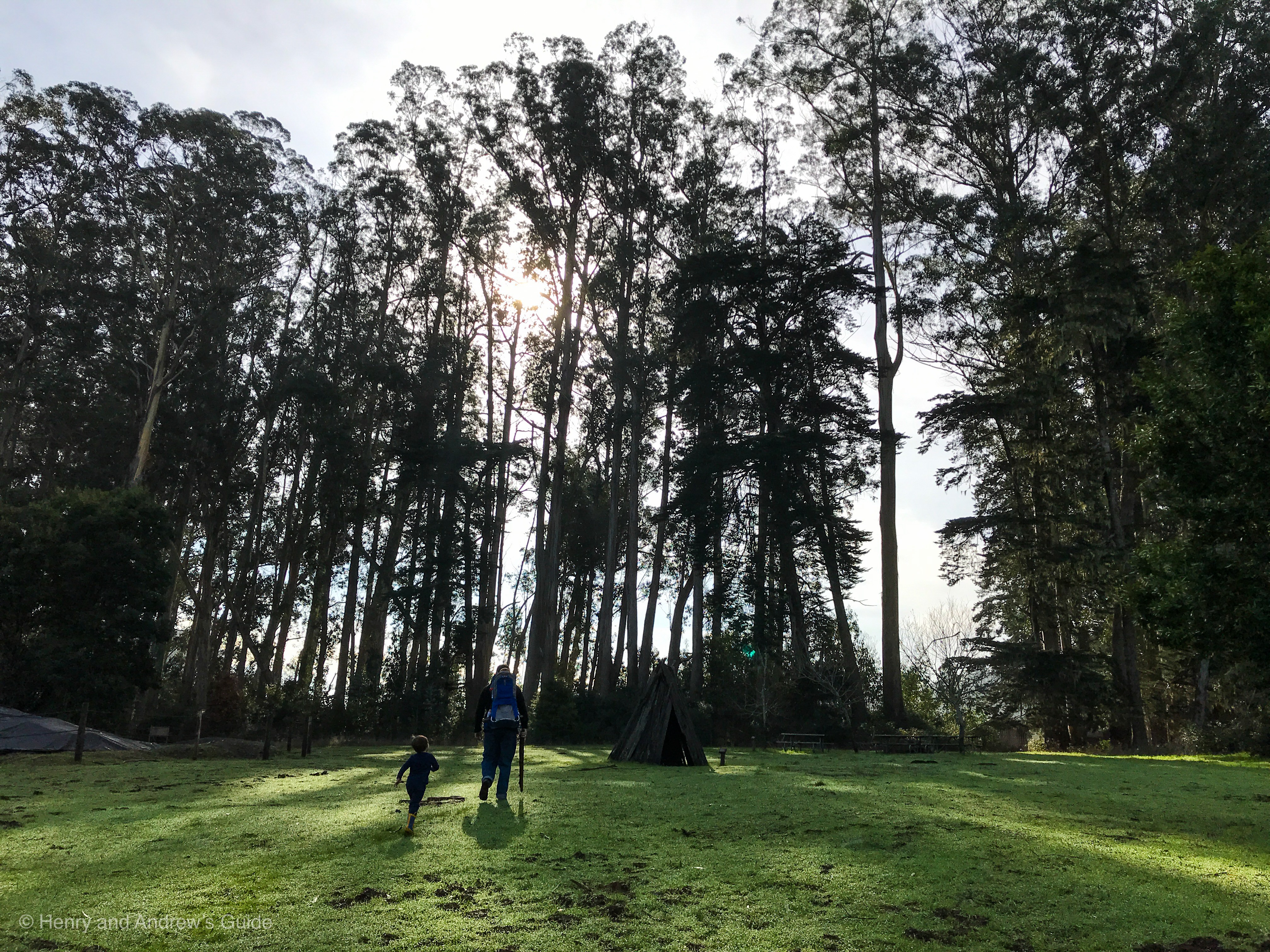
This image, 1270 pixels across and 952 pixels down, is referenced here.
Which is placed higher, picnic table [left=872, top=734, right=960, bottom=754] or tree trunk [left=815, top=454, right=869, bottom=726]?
tree trunk [left=815, top=454, right=869, bottom=726]

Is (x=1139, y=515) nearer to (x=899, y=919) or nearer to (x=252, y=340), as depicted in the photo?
(x=899, y=919)

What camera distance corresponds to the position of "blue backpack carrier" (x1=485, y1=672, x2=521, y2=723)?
29.5 feet

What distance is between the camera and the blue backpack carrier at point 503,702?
9.00 metres

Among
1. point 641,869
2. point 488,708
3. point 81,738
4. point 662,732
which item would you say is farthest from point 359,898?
point 81,738

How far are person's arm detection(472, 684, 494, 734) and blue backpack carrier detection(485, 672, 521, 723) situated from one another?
5cm

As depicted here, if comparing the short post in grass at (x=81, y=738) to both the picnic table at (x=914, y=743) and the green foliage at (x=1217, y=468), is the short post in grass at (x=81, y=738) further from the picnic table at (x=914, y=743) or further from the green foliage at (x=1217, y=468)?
the picnic table at (x=914, y=743)

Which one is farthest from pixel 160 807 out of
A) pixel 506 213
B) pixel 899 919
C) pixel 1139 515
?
pixel 506 213

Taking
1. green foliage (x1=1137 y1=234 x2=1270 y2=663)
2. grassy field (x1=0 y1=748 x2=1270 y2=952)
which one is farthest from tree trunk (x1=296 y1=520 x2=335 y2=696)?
green foliage (x1=1137 y1=234 x2=1270 y2=663)

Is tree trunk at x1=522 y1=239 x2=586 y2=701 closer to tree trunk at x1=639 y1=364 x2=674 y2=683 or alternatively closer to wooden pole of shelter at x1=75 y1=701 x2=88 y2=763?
tree trunk at x1=639 y1=364 x2=674 y2=683

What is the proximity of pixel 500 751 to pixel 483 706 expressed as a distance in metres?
0.65

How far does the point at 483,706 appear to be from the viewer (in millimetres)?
9430

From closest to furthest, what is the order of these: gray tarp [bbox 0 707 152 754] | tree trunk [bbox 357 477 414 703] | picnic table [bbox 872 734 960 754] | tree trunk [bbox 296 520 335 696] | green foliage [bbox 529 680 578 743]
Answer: gray tarp [bbox 0 707 152 754]
picnic table [bbox 872 734 960 754]
green foliage [bbox 529 680 578 743]
tree trunk [bbox 357 477 414 703]
tree trunk [bbox 296 520 335 696]

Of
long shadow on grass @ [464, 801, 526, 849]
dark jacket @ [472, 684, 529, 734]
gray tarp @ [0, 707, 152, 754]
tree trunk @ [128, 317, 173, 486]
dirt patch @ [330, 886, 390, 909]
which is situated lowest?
gray tarp @ [0, 707, 152, 754]

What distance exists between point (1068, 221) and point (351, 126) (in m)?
29.3
